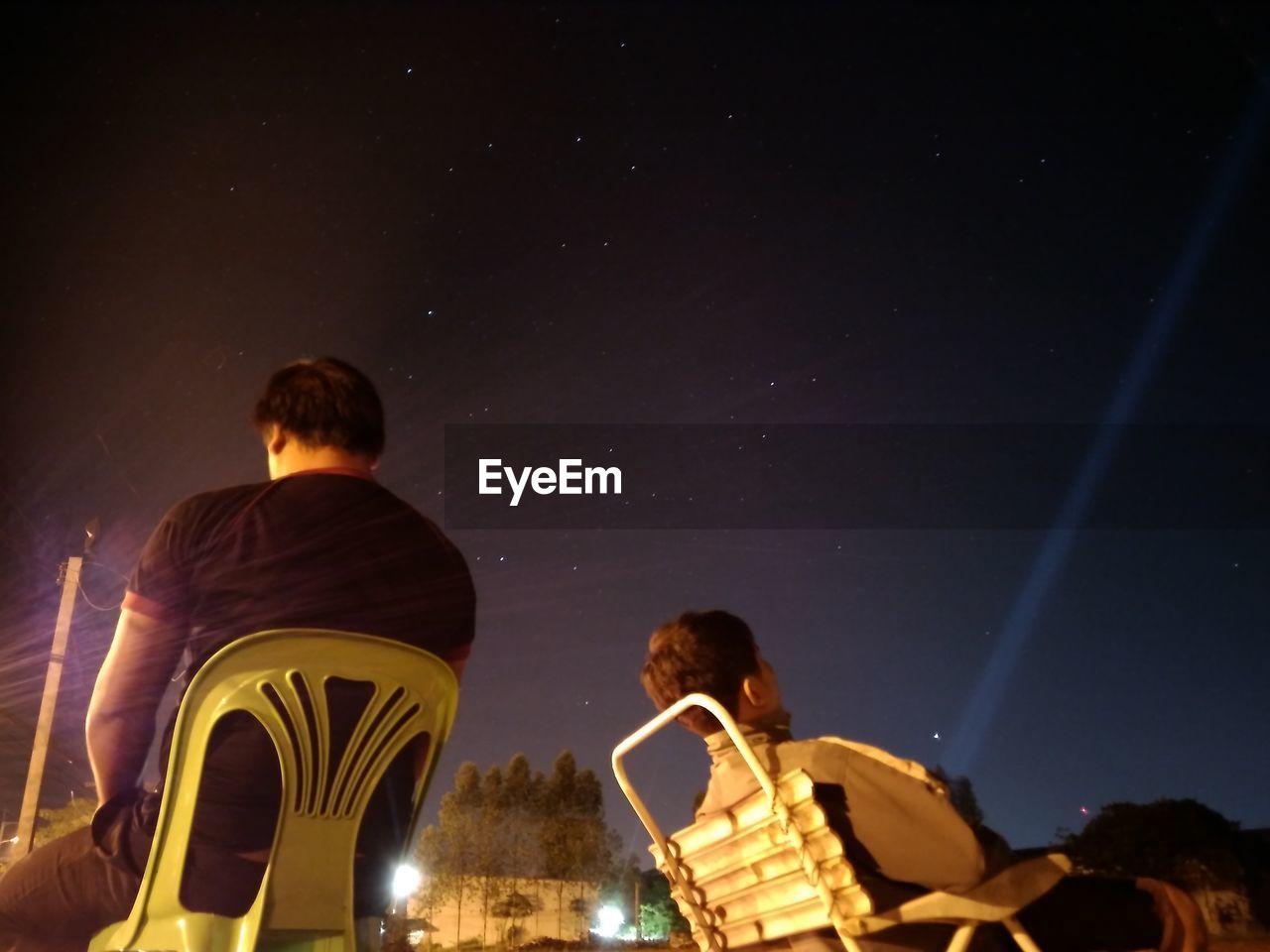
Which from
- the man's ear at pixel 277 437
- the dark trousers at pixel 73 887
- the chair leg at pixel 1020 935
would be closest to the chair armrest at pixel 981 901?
the chair leg at pixel 1020 935

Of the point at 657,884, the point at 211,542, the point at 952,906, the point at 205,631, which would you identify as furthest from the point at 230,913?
the point at 657,884

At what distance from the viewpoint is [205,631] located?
153cm

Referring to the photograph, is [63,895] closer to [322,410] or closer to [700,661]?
[322,410]

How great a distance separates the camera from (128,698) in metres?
1.48

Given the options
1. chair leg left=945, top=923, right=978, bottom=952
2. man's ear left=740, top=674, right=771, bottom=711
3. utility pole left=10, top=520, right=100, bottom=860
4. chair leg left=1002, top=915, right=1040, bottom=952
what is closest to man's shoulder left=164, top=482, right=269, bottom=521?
man's ear left=740, top=674, right=771, bottom=711

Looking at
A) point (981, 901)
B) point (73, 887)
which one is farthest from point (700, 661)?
point (73, 887)

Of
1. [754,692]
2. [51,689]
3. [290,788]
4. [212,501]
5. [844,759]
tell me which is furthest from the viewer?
[51,689]

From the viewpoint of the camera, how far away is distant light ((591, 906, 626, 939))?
39.9 metres

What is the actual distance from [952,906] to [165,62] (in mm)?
6356

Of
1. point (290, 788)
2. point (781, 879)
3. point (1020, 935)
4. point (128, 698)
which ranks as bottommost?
point (1020, 935)

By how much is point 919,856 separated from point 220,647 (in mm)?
1216

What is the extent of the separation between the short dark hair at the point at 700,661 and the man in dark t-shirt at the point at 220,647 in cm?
69

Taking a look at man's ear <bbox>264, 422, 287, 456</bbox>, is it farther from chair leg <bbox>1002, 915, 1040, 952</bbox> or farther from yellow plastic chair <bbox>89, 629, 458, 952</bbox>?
chair leg <bbox>1002, 915, 1040, 952</bbox>

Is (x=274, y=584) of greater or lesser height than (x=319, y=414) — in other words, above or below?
below
